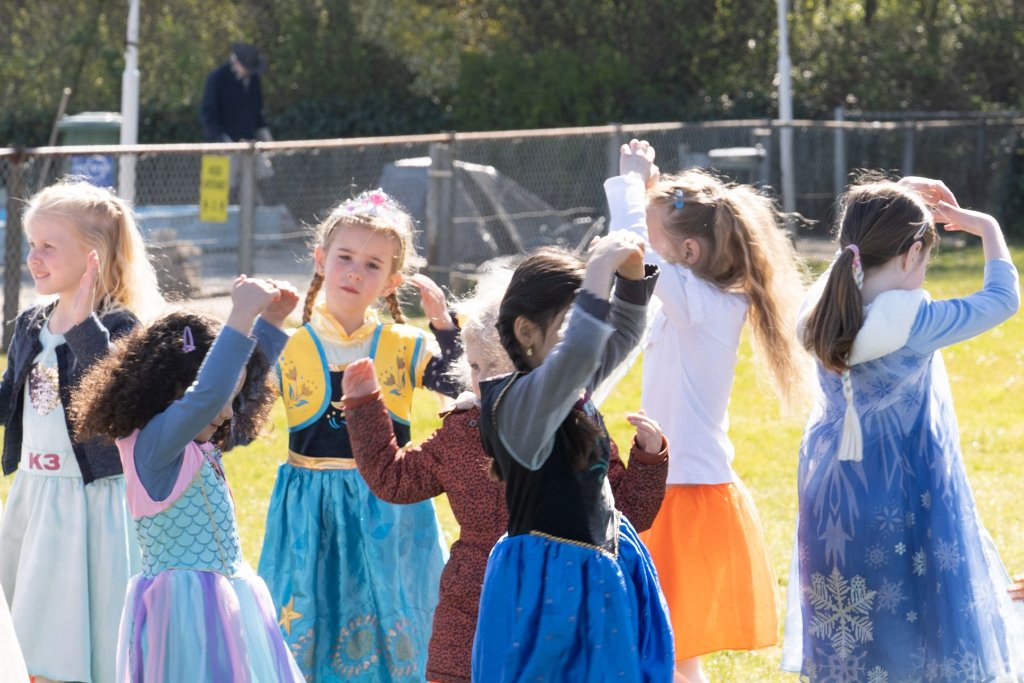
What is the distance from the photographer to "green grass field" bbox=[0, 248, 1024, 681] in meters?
5.75

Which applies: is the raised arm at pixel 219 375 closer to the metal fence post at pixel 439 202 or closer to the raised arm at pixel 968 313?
the raised arm at pixel 968 313

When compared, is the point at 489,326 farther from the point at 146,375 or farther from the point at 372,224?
the point at 372,224

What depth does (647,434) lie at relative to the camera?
3139mm

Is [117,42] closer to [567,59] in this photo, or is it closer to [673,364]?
[567,59]

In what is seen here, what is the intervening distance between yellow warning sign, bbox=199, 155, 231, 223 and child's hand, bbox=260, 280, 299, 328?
689 centimetres

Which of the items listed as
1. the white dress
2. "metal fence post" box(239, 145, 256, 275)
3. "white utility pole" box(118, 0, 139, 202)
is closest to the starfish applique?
the white dress

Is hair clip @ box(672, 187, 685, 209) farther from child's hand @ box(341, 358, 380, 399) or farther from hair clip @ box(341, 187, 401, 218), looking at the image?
child's hand @ box(341, 358, 380, 399)

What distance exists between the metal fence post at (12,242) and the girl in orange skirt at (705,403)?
230 inches

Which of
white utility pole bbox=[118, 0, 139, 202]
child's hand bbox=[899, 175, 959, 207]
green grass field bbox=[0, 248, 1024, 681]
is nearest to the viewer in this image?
child's hand bbox=[899, 175, 959, 207]

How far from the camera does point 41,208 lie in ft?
13.0

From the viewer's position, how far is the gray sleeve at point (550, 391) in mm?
2627

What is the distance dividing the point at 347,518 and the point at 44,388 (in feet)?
2.90

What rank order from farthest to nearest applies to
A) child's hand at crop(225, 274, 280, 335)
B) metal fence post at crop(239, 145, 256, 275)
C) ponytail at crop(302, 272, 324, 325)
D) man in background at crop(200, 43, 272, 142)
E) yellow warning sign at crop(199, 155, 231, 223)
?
1. man in background at crop(200, 43, 272, 142)
2. yellow warning sign at crop(199, 155, 231, 223)
3. metal fence post at crop(239, 145, 256, 275)
4. ponytail at crop(302, 272, 324, 325)
5. child's hand at crop(225, 274, 280, 335)

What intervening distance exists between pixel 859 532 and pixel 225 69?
12.1 meters
